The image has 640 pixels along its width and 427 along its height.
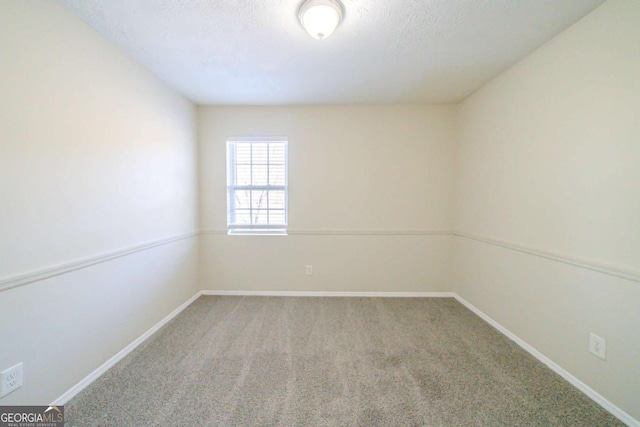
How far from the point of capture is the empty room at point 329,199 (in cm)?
143

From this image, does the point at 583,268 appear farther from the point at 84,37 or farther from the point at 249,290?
the point at 84,37

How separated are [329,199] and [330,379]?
2020 millimetres

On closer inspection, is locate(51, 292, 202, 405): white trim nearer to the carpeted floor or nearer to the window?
the carpeted floor

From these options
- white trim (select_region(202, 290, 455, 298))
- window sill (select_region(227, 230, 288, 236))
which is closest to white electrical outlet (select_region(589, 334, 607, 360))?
white trim (select_region(202, 290, 455, 298))

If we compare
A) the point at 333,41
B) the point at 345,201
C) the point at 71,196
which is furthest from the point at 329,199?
the point at 71,196

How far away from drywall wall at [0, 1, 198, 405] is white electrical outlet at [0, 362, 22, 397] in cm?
3

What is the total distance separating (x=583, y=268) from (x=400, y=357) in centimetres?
141

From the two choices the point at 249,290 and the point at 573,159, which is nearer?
the point at 573,159

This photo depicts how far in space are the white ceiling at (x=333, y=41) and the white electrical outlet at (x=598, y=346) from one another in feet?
6.82

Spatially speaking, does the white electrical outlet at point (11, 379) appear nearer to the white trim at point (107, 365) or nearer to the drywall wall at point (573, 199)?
the white trim at point (107, 365)

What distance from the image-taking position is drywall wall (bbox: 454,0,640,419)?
1439mm

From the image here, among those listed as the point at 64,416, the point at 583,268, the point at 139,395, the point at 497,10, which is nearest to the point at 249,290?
the point at 139,395

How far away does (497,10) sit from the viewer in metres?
1.59

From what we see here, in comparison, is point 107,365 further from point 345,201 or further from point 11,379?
point 345,201
